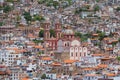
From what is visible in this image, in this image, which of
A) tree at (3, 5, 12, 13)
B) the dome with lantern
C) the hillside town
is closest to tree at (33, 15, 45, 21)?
the hillside town

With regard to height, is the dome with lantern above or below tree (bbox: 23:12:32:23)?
above

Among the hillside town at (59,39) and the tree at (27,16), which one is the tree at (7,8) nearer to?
the hillside town at (59,39)

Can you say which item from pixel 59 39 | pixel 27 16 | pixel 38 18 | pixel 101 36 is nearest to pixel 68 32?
pixel 101 36

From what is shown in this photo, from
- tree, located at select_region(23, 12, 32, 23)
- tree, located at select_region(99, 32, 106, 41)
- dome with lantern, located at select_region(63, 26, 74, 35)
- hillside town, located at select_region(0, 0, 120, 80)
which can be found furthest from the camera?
tree, located at select_region(23, 12, 32, 23)

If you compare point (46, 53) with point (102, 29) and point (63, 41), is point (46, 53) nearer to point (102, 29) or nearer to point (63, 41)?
point (63, 41)

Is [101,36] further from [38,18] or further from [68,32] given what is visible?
[38,18]

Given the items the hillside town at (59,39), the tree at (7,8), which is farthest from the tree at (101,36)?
the tree at (7,8)

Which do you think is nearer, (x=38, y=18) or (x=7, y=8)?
Result: (x=38, y=18)

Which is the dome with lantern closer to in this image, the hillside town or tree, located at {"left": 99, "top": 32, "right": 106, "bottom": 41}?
the hillside town

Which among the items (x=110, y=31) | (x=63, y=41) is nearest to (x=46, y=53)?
(x=63, y=41)
